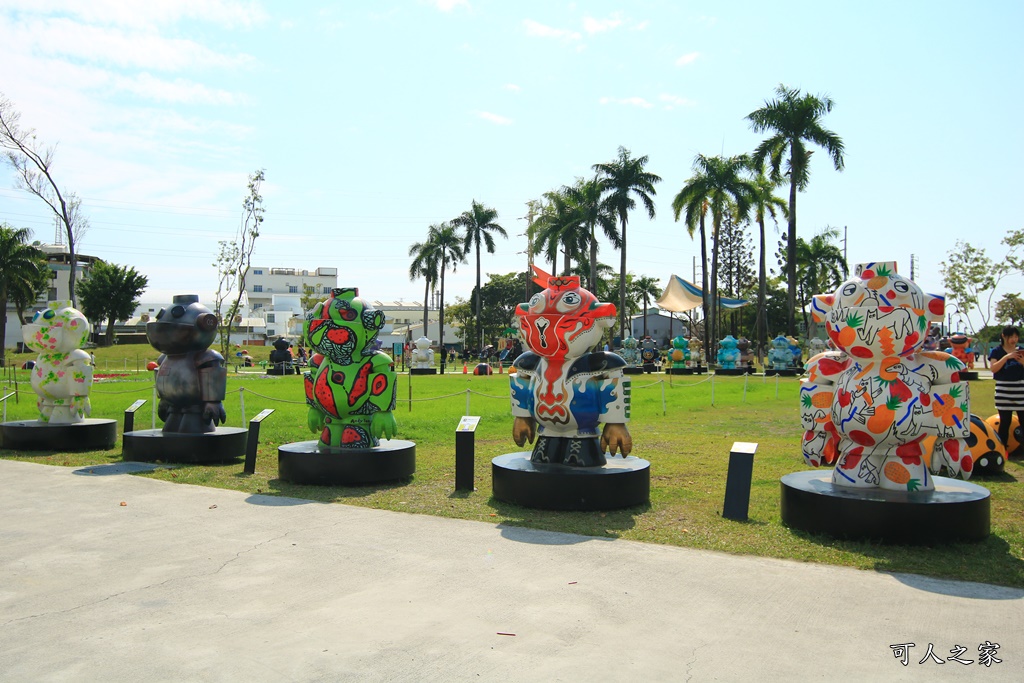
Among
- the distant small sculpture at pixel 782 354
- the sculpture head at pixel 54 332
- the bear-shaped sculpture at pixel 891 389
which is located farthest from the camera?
the distant small sculpture at pixel 782 354

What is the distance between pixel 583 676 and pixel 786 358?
99.9ft

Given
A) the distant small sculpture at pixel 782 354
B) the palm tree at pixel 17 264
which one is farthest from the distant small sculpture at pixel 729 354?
the palm tree at pixel 17 264

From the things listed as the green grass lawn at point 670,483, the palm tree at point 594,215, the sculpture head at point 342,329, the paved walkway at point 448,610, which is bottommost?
the paved walkway at point 448,610

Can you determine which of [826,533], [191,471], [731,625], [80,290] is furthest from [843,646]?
[80,290]

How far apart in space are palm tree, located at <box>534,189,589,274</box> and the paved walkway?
33583 millimetres

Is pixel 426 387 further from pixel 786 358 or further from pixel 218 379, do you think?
pixel 786 358

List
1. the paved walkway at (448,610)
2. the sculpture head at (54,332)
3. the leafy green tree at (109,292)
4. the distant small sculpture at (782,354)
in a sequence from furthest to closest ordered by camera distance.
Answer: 1. the leafy green tree at (109,292)
2. the distant small sculpture at (782,354)
3. the sculpture head at (54,332)
4. the paved walkway at (448,610)

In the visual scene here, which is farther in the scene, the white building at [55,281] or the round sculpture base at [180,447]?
the white building at [55,281]

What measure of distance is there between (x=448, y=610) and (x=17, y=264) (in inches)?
1757

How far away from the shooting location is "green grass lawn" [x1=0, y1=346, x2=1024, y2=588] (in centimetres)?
593

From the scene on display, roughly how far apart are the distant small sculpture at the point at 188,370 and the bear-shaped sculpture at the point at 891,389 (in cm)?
789

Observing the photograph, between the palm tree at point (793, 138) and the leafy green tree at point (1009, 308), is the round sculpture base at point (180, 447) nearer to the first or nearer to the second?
the palm tree at point (793, 138)

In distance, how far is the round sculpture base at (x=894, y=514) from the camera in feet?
19.5

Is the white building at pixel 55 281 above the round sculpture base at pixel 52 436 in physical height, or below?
above
